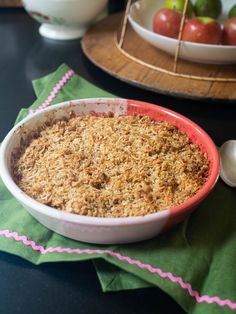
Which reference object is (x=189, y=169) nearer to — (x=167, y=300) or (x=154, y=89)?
(x=167, y=300)

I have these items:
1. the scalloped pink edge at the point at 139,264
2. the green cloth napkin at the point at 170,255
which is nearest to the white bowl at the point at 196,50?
the green cloth napkin at the point at 170,255

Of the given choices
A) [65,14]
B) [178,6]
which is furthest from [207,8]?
[65,14]

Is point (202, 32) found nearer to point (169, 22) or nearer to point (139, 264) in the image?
point (169, 22)

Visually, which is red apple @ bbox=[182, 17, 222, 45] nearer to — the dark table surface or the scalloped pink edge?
the dark table surface

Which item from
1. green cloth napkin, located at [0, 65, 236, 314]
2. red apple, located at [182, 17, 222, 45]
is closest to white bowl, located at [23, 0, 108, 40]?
red apple, located at [182, 17, 222, 45]

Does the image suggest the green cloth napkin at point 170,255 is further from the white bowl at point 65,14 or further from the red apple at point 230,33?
the white bowl at point 65,14

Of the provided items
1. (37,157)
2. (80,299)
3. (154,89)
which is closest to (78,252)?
(80,299)
